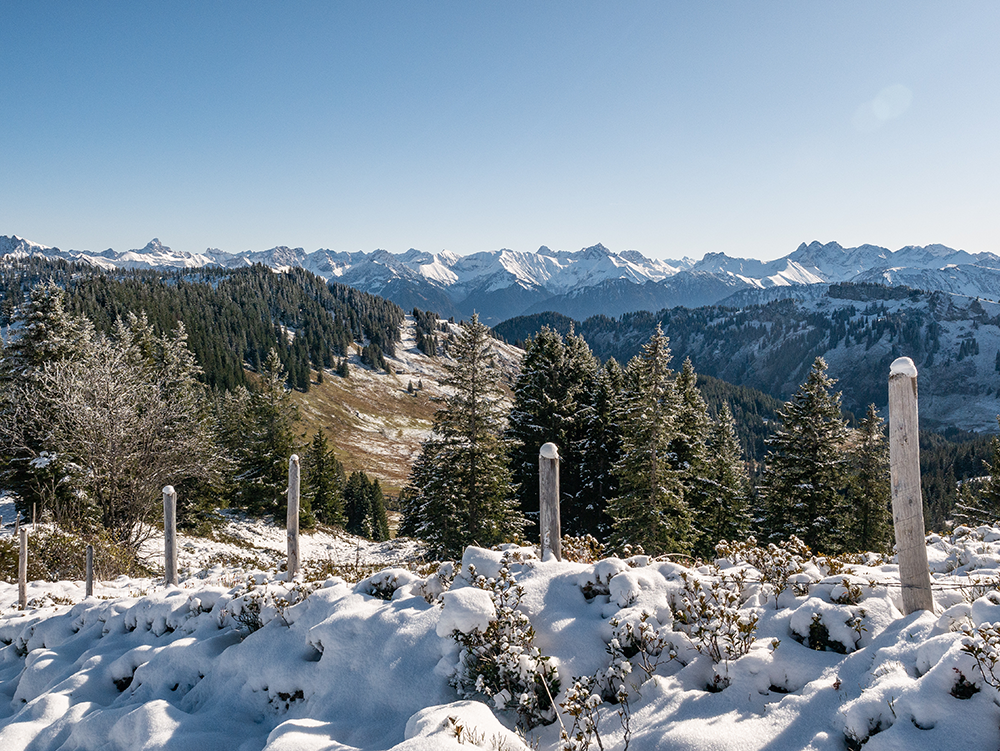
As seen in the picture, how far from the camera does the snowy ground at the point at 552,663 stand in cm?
364

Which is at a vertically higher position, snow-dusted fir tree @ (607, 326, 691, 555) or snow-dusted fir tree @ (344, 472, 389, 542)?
snow-dusted fir tree @ (607, 326, 691, 555)

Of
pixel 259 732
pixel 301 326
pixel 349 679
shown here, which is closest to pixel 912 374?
pixel 349 679

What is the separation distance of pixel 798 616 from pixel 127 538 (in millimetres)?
24738

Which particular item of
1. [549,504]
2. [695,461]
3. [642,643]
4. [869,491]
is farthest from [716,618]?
[869,491]

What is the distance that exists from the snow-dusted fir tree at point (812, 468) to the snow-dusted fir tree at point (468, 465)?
13.2m

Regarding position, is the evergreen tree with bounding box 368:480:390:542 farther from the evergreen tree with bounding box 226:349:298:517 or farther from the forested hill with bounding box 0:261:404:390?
the forested hill with bounding box 0:261:404:390

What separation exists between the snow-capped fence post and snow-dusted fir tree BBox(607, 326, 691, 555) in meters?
18.1

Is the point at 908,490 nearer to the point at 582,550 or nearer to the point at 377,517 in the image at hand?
the point at 582,550

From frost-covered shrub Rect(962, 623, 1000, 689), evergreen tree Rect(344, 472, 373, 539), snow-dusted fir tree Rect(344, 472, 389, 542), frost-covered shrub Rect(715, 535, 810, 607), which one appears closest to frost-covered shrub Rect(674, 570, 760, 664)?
frost-covered shrub Rect(715, 535, 810, 607)

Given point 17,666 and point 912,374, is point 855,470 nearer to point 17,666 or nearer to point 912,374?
point 912,374

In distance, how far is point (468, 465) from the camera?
24703 millimetres

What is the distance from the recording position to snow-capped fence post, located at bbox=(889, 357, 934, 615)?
15.3 ft

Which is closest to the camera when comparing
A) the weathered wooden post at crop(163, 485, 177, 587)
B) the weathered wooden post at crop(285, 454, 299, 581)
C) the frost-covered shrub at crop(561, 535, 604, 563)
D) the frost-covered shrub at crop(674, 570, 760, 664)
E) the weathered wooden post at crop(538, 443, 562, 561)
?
the frost-covered shrub at crop(674, 570, 760, 664)

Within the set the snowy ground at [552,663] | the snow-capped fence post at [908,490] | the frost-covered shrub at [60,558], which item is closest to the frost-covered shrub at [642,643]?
the snowy ground at [552,663]
